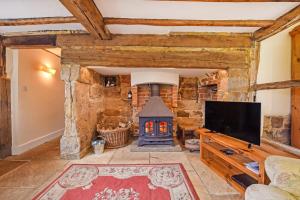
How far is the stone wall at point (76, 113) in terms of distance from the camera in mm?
3129

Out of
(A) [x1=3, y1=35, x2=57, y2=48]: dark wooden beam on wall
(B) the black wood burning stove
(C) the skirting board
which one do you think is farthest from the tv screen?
(C) the skirting board

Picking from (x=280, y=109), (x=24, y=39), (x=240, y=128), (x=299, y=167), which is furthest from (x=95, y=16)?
(x=280, y=109)

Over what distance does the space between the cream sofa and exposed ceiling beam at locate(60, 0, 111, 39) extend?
7.24ft

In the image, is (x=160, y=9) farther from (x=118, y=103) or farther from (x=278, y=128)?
(x=118, y=103)

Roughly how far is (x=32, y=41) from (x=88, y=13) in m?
1.67

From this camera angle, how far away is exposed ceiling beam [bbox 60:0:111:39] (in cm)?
181

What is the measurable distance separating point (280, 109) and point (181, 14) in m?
2.12

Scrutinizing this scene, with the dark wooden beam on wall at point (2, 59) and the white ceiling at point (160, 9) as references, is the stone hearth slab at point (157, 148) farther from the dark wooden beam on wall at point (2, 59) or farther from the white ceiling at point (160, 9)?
the dark wooden beam on wall at point (2, 59)

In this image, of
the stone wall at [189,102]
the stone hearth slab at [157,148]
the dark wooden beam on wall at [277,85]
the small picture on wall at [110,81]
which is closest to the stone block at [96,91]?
the small picture on wall at [110,81]

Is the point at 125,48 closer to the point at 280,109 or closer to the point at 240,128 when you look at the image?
the point at 240,128

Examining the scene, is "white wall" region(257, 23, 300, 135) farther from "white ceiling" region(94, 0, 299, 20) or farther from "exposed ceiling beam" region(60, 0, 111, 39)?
"exposed ceiling beam" region(60, 0, 111, 39)

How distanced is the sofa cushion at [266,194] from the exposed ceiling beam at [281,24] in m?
2.06

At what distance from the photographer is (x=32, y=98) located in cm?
388

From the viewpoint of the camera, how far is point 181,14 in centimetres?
236
